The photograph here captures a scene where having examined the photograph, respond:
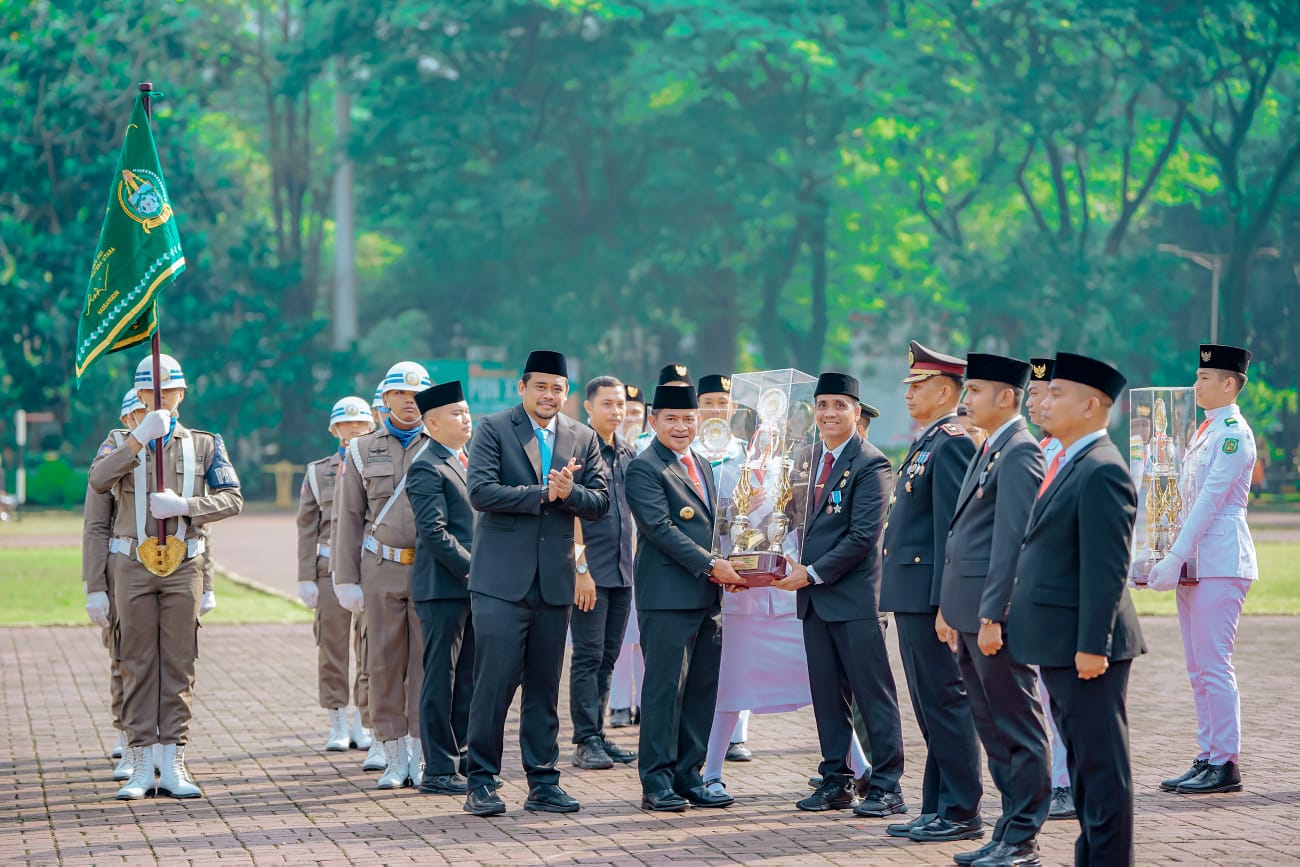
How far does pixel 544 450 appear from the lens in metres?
8.55

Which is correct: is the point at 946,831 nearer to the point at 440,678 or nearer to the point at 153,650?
the point at 440,678

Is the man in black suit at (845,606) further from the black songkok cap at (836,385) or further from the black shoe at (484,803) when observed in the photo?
the black shoe at (484,803)

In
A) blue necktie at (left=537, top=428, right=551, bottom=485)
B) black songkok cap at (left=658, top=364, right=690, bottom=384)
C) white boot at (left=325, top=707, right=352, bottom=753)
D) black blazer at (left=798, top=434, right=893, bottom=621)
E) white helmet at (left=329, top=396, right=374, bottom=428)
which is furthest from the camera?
white helmet at (left=329, top=396, right=374, bottom=428)

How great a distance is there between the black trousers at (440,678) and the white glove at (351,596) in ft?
1.68

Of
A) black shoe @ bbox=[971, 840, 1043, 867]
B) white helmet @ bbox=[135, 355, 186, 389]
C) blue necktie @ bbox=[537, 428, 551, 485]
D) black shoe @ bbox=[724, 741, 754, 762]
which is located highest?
white helmet @ bbox=[135, 355, 186, 389]

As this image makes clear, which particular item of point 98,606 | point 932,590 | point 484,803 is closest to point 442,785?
point 484,803

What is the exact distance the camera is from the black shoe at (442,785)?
8.93m

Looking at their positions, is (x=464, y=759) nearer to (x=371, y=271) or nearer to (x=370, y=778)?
(x=370, y=778)

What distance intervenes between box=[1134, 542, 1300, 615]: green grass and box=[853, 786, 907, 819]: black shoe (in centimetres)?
982

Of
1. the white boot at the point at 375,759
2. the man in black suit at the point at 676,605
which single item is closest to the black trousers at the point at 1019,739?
the man in black suit at the point at 676,605

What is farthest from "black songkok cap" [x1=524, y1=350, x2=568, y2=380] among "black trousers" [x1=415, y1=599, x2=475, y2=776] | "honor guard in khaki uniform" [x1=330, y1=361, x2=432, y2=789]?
"black trousers" [x1=415, y1=599, x2=475, y2=776]

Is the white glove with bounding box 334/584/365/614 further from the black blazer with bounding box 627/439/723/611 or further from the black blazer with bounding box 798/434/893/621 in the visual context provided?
the black blazer with bounding box 798/434/893/621

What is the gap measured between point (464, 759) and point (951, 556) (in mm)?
3461

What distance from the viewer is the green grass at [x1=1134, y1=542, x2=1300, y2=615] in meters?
18.2
